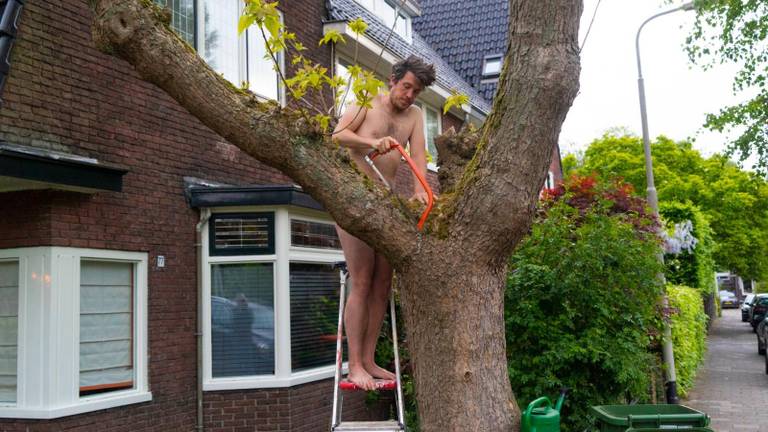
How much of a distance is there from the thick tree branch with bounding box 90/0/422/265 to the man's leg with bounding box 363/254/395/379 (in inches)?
30.6

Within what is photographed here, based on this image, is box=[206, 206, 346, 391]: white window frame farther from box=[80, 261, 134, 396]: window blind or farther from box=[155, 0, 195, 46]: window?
box=[155, 0, 195, 46]: window

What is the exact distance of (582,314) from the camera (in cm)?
771

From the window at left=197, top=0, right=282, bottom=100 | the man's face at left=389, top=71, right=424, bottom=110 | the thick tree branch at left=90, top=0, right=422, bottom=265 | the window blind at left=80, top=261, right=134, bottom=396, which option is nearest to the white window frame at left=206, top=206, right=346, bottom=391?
the window blind at left=80, top=261, right=134, bottom=396

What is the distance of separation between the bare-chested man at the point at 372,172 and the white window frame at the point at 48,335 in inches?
136

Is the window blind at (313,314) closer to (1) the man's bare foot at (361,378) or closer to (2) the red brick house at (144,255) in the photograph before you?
(2) the red brick house at (144,255)

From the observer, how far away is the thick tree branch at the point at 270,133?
418cm

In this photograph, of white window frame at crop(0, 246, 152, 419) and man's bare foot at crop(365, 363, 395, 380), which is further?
white window frame at crop(0, 246, 152, 419)

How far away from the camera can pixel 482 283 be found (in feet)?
13.8

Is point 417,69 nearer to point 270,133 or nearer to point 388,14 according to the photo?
point 270,133

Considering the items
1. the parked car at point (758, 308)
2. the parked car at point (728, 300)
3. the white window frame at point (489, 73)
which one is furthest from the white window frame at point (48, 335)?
the parked car at point (728, 300)

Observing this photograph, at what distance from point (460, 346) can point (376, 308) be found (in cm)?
104

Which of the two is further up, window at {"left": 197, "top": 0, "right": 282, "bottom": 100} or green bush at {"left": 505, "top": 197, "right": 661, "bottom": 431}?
window at {"left": 197, "top": 0, "right": 282, "bottom": 100}

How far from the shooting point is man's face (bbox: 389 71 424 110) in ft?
15.9

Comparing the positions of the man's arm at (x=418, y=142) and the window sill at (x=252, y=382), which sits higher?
the man's arm at (x=418, y=142)
